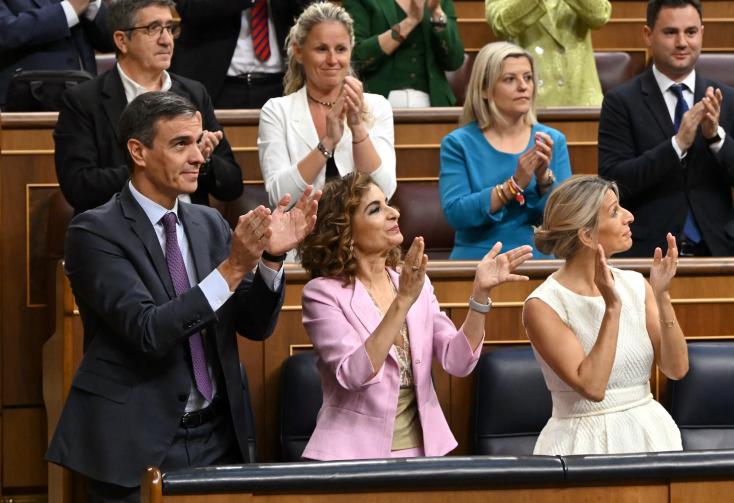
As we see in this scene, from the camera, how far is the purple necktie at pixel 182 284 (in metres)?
2.13

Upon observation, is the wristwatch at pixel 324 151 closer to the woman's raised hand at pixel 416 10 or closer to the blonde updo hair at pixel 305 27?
the blonde updo hair at pixel 305 27

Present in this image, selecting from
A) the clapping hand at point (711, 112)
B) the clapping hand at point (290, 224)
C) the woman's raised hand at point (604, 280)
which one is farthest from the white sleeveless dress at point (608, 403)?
the clapping hand at point (711, 112)

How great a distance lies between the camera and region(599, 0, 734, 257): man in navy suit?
321 centimetres

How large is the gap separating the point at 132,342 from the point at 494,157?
131 cm

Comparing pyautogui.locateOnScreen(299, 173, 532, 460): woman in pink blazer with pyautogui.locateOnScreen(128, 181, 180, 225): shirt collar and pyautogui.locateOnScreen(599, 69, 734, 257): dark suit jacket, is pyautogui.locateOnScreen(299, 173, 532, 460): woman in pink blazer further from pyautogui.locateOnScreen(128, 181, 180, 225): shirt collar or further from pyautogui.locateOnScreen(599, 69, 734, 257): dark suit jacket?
pyautogui.locateOnScreen(599, 69, 734, 257): dark suit jacket

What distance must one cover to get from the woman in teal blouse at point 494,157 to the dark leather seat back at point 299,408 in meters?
0.60

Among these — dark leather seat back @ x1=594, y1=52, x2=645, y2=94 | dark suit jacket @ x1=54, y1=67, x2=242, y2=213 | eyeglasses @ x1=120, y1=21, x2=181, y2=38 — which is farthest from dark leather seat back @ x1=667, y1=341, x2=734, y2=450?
dark leather seat back @ x1=594, y1=52, x2=645, y2=94

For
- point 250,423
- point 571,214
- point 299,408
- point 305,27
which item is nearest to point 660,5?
point 305,27

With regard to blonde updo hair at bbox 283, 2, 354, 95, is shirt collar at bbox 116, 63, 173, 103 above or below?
below

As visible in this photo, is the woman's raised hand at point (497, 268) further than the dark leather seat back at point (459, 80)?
No

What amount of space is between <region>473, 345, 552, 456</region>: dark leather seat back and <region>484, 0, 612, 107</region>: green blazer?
1.46m

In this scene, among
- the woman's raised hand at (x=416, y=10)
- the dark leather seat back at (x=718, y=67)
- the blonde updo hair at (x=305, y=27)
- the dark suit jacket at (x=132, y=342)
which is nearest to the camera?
the dark suit jacket at (x=132, y=342)

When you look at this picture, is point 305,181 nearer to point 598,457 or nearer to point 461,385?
Result: point 461,385

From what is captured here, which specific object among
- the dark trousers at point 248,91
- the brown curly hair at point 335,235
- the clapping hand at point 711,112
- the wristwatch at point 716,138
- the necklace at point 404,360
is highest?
the dark trousers at point 248,91
